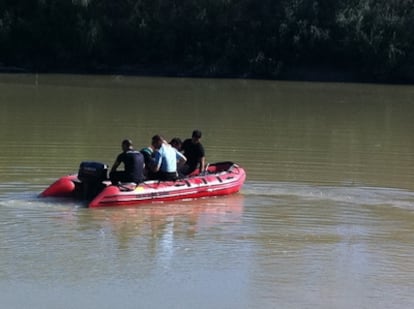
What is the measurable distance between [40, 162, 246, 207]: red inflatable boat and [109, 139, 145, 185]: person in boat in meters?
0.10

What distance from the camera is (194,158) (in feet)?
53.0

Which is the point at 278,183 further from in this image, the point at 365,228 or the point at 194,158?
the point at 365,228

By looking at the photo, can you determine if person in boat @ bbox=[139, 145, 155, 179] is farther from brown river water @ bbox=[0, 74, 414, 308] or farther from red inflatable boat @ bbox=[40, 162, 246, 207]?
brown river water @ bbox=[0, 74, 414, 308]

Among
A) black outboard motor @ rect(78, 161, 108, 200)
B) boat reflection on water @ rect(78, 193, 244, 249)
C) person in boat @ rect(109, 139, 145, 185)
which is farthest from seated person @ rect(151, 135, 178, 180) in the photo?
black outboard motor @ rect(78, 161, 108, 200)

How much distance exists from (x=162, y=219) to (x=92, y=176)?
146 centimetres

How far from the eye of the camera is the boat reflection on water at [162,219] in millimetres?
12591

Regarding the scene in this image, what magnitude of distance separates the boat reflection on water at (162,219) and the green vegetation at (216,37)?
33156mm

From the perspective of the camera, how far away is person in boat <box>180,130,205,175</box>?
16047 mm

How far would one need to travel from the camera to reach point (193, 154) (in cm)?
1616

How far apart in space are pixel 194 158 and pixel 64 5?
36.6m

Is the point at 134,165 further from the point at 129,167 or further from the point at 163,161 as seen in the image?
the point at 163,161

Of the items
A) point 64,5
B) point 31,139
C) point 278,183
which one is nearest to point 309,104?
point 31,139

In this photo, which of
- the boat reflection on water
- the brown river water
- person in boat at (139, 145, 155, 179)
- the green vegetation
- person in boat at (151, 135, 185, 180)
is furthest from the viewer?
the green vegetation

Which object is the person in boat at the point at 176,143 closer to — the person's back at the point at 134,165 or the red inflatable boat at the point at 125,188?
the red inflatable boat at the point at 125,188
